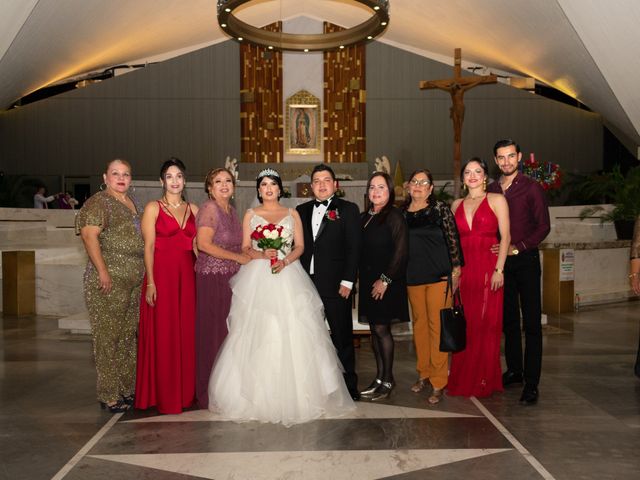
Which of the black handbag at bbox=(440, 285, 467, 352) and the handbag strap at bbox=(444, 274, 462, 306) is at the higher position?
the handbag strap at bbox=(444, 274, 462, 306)

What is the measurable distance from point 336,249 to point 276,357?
83 centimetres

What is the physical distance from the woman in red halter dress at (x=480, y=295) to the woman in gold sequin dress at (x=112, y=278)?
220 centimetres

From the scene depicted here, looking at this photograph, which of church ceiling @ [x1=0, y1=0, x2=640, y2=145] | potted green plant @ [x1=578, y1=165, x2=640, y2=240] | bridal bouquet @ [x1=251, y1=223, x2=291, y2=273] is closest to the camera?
bridal bouquet @ [x1=251, y1=223, x2=291, y2=273]

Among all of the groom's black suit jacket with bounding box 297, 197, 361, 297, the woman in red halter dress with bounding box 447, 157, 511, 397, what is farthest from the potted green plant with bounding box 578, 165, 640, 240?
the groom's black suit jacket with bounding box 297, 197, 361, 297

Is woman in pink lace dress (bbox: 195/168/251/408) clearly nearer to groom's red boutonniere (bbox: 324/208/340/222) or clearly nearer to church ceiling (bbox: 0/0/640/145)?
groom's red boutonniere (bbox: 324/208/340/222)

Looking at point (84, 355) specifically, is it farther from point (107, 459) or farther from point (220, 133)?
point (220, 133)

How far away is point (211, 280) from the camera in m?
4.21

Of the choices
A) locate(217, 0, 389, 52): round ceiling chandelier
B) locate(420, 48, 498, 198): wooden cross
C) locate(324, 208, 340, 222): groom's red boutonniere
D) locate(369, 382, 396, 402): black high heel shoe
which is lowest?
locate(369, 382, 396, 402): black high heel shoe

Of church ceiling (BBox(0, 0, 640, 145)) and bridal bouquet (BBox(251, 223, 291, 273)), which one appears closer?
bridal bouquet (BBox(251, 223, 291, 273))

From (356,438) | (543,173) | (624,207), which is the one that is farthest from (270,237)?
(624,207)

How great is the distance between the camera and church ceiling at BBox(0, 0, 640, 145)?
9680 mm

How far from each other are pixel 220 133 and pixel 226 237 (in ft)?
41.1

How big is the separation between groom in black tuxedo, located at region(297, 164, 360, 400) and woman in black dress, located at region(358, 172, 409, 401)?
142 mm

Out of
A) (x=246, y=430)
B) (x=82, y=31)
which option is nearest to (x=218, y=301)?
(x=246, y=430)
